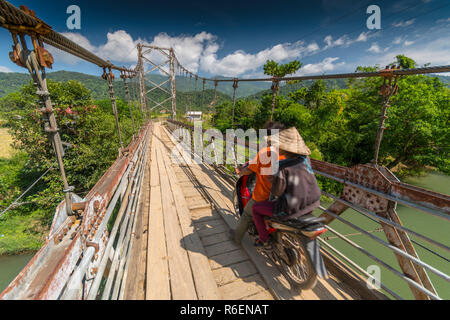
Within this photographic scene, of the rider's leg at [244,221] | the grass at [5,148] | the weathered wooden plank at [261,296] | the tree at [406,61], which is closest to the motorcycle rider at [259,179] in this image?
the rider's leg at [244,221]

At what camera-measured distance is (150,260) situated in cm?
196

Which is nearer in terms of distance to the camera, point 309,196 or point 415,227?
point 309,196

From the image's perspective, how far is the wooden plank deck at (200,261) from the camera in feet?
5.45

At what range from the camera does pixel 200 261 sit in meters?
1.98

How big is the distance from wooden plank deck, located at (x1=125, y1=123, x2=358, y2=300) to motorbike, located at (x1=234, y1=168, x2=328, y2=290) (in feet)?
0.35

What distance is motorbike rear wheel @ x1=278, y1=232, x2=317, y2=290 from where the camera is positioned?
1612 millimetres

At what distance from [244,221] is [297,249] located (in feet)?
1.97

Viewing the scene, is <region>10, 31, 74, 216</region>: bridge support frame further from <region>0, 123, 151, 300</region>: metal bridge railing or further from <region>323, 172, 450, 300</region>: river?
<region>323, 172, 450, 300</region>: river

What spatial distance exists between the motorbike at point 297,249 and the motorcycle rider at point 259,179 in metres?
0.12

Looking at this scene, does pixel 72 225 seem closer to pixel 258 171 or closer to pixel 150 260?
pixel 150 260

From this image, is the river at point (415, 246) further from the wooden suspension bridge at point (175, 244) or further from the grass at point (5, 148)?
the grass at point (5, 148)
